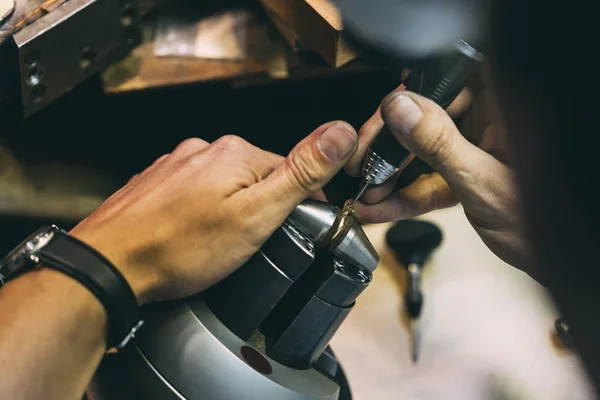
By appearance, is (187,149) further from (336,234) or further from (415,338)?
(415,338)

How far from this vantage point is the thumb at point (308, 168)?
48cm

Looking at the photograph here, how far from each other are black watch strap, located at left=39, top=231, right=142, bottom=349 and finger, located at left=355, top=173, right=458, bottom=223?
11.4 inches

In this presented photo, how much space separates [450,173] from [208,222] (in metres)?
0.22

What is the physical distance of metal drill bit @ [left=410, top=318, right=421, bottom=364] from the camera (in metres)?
0.69

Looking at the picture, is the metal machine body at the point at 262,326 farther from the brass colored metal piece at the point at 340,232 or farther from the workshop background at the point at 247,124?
the workshop background at the point at 247,124

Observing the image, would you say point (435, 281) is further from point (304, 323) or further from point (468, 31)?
point (468, 31)

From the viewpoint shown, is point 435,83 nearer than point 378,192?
Yes

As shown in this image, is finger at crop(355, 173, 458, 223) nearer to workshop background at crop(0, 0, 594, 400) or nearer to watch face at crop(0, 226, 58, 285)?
workshop background at crop(0, 0, 594, 400)

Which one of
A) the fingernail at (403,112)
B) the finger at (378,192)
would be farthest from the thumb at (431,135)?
the finger at (378,192)

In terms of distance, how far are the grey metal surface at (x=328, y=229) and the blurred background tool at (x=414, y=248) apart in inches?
9.8

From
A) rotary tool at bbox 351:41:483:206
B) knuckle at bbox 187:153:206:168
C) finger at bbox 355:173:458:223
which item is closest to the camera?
rotary tool at bbox 351:41:483:206

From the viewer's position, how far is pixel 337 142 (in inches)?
19.5

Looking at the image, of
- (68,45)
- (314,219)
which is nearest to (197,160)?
(314,219)

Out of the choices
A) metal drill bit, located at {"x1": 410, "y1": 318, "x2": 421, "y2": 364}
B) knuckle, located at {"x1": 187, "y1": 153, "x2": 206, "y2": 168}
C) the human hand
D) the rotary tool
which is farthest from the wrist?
metal drill bit, located at {"x1": 410, "y1": 318, "x2": 421, "y2": 364}
